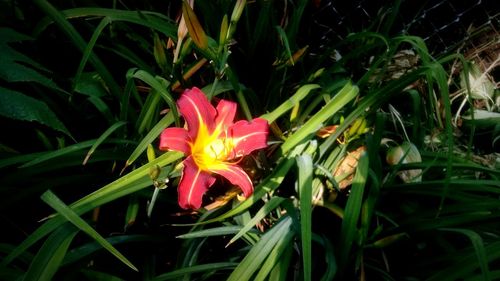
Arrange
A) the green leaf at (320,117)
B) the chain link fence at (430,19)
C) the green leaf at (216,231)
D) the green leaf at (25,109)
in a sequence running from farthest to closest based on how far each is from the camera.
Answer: the chain link fence at (430,19) < the green leaf at (320,117) < the green leaf at (216,231) < the green leaf at (25,109)

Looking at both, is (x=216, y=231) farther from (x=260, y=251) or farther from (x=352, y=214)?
(x=352, y=214)

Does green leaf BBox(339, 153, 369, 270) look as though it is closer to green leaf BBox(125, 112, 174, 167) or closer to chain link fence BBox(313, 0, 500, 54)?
green leaf BBox(125, 112, 174, 167)

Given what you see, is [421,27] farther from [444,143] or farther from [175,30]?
[175,30]

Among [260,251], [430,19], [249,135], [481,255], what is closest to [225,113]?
[249,135]

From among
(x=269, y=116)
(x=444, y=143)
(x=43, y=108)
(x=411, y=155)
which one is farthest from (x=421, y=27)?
(x=43, y=108)

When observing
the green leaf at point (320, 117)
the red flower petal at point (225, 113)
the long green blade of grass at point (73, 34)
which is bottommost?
the green leaf at point (320, 117)

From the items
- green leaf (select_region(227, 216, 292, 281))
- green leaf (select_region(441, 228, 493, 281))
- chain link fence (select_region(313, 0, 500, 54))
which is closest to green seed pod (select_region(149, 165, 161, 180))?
green leaf (select_region(227, 216, 292, 281))

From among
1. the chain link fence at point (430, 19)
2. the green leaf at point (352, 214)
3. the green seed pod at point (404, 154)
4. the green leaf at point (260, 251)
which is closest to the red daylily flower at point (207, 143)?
the green leaf at point (260, 251)

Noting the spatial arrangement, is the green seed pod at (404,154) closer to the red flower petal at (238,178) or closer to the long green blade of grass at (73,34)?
the red flower petal at (238,178)
